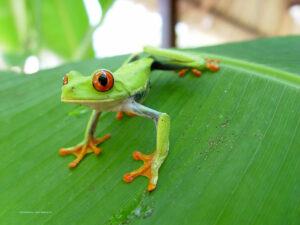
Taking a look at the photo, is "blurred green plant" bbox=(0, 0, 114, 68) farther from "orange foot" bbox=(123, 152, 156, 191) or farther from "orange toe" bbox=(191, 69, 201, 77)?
"orange foot" bbox=(123, 152, 156, 191)

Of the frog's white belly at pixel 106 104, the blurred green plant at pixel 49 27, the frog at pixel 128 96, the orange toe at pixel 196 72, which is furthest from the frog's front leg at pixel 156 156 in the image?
the blurred green plant at pixel 49 27

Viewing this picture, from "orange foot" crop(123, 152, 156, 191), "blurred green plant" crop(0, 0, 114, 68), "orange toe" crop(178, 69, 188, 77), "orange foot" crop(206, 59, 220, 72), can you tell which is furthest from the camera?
"blurred green plant" crop(0, 0, 114, 68)

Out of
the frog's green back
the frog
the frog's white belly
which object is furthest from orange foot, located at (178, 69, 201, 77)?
the frog's white belly

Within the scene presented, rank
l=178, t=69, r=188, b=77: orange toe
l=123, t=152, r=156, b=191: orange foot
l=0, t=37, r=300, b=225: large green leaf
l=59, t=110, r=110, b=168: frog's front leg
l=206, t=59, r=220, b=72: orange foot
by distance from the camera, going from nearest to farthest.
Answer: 1. l=0, t=37, r=300, b=225: large green leaf
2. l=123, t=152, r=156, b=191: orange foot
3. l=59, t=110, r=110, b=168: frog's front leg
4. l=206, t=59, r=220, b=72: orange foot
5. l=178, t=69, r=188, b=77: orange toe

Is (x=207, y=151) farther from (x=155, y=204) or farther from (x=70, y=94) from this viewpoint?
(x=70, y=94)

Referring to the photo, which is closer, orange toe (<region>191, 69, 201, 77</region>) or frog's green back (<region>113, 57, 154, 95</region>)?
frog's green back (<region>113, 57, 154, 95</region>)

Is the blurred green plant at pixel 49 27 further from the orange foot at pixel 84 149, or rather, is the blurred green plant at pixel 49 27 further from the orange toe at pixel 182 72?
the orange foot at pixel 84 149
